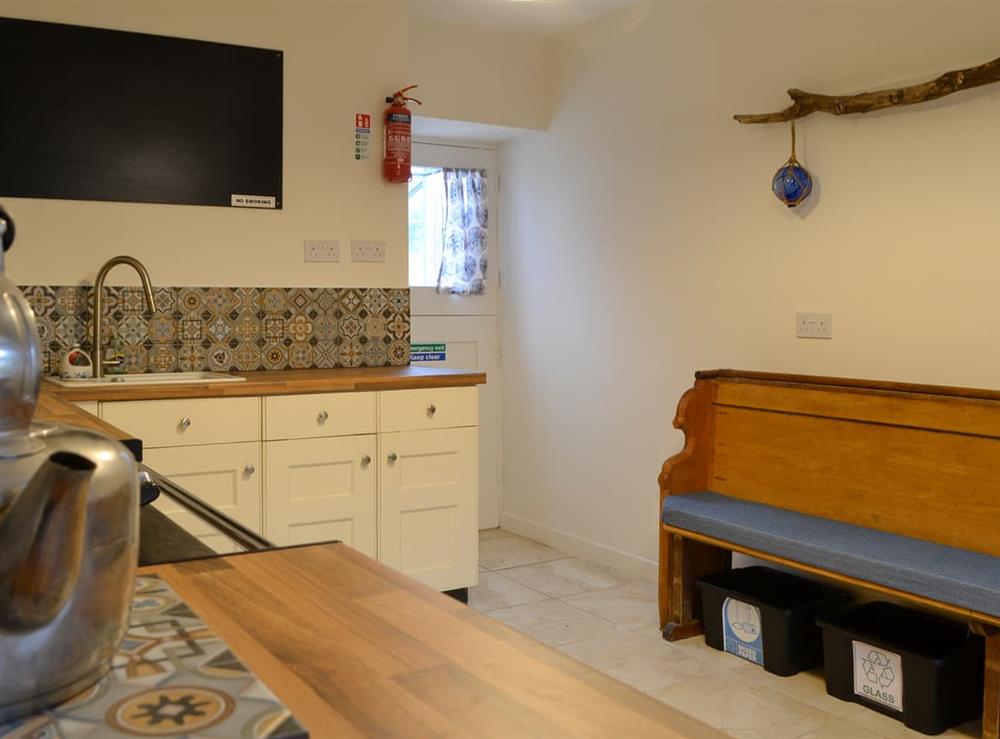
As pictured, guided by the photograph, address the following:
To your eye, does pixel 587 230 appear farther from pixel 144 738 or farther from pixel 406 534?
pixel 144 738

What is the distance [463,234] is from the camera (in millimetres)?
5324

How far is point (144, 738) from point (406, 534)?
3.22 m

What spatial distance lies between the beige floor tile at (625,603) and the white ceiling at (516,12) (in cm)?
268

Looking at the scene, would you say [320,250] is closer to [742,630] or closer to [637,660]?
[637,660]

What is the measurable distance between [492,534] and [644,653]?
6.61ft

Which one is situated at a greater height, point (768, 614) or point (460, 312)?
point (460, 312)

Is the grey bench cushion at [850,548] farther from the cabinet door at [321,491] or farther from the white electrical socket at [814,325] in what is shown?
the cabinet door at [321,491]

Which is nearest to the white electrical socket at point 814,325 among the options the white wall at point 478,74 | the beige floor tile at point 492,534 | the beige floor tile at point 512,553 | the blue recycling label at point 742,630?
the blue recycling label at point 742,630

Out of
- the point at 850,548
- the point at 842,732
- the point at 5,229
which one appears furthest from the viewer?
the point at 850,548

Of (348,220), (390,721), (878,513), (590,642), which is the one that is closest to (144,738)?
(390,721)

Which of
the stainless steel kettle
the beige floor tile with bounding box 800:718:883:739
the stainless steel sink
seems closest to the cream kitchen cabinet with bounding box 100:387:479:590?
the stainless steel sink

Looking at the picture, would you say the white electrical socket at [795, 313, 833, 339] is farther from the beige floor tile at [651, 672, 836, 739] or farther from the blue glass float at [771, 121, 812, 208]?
the beige floor tile at [651, 672, 836, 739]

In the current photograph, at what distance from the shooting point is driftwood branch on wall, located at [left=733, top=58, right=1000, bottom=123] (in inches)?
117

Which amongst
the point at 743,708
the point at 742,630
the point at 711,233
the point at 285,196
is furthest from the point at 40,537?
the point at 711,233
